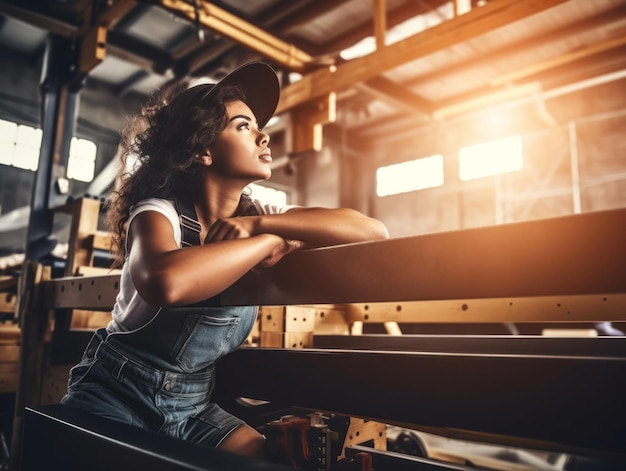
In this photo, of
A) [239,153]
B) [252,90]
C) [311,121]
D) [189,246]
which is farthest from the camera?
[311,121]

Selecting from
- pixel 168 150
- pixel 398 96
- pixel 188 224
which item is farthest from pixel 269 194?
pixel 188 224

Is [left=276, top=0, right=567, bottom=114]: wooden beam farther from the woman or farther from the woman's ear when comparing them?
the woman's ear

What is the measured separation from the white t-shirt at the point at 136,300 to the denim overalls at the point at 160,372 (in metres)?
0.03

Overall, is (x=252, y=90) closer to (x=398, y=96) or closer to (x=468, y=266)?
(x=468, y=266)

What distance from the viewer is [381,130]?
1144 cm

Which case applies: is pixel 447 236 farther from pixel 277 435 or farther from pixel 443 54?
pixel 443 54

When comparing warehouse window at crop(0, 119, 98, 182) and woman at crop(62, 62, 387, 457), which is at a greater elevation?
warehouse window at crop(0, 119, 98, 182)

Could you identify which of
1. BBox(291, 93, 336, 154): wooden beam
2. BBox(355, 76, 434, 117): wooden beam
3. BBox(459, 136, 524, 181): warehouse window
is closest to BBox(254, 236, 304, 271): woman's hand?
BBox(291, 93, 336, 154): wooden beam

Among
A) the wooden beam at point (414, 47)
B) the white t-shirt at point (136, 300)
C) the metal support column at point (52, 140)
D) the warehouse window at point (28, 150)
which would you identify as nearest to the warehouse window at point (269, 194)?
the warehouse window at point (28, 150)

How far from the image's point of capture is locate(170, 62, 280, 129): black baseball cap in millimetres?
1656

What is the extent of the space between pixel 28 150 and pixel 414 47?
26.1 ft

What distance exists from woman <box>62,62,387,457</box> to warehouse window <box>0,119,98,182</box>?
24.6 feet

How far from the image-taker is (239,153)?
162 cm

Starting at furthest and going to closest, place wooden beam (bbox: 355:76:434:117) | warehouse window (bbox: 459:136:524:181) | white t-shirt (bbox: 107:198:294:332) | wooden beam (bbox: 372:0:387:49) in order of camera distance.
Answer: warehouse window (bbox: 459:136:524:181) → wooden beam (bbox: 355:76:434:117) → wooden beam (bbox: 372:0:387:49) → white t-shirt (bbox: 107:198:294:332)
